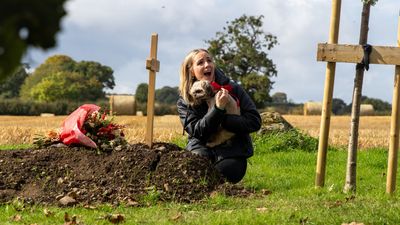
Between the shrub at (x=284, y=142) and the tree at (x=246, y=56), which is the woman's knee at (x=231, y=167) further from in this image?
the tree at (x=246, y=56)

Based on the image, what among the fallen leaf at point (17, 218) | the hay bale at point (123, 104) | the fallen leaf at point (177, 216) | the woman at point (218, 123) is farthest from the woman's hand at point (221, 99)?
the hay bale at point (123, 104)

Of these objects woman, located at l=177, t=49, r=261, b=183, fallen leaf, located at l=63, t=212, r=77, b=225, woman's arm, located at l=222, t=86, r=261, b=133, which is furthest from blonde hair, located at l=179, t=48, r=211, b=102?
fallen leaf, located at l=63, t=212, r=77, b=225

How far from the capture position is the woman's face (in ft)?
27.3

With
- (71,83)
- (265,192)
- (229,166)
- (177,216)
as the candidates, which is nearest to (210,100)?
(229,166)

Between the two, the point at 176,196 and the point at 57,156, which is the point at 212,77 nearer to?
the point at 176,196

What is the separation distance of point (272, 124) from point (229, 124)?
793cm

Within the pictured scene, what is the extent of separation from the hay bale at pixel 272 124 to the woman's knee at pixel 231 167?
6.90 meters

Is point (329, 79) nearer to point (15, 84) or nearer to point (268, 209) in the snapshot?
point (268, 209)

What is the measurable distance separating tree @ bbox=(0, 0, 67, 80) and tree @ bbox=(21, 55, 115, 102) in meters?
66.6

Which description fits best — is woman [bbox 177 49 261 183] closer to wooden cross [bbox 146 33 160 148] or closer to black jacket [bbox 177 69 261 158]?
black jacket [bbox 177 69 261 158]

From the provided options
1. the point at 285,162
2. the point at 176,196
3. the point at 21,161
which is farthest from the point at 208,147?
the point at 285,162

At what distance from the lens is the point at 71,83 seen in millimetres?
69750

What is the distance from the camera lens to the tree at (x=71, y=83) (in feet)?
222

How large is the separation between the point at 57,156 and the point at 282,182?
124 inches
